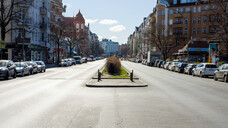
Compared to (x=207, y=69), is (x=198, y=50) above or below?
above

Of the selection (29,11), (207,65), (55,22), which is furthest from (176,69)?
(55,22)

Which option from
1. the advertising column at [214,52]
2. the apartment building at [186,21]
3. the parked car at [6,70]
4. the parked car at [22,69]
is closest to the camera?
the parked car at [6,70]

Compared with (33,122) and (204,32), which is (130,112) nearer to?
Answer: (33,122)

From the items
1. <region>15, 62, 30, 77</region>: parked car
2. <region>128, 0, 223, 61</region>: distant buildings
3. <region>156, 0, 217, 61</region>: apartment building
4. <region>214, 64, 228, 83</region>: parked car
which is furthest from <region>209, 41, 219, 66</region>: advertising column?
<region>156, 0, 217, 61</region>: apartment building

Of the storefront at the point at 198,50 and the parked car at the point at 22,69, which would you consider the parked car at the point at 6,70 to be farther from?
the storefront at the point at 198,50

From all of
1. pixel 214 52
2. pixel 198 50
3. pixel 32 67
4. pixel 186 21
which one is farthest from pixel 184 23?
pixel 32 67

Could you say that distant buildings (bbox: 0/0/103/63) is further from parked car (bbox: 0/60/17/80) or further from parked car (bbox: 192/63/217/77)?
parked car (bbox: 192/63/217/77)

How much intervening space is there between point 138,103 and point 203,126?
139 inches

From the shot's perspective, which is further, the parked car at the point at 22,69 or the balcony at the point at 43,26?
the balcony at the point at 43,26

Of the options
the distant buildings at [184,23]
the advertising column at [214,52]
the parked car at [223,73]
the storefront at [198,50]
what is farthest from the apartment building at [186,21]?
the parked car at [223,73]

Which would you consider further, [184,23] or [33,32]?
[184,23]

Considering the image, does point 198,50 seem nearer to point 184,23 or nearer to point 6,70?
point 184,23

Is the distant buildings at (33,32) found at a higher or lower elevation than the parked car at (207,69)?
higher

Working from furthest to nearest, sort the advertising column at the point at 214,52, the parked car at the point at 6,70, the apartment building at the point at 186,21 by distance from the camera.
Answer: the apartment building at the point at 186,21
the advertising column at the point at 214,52
the parked car at the point at 6,70
